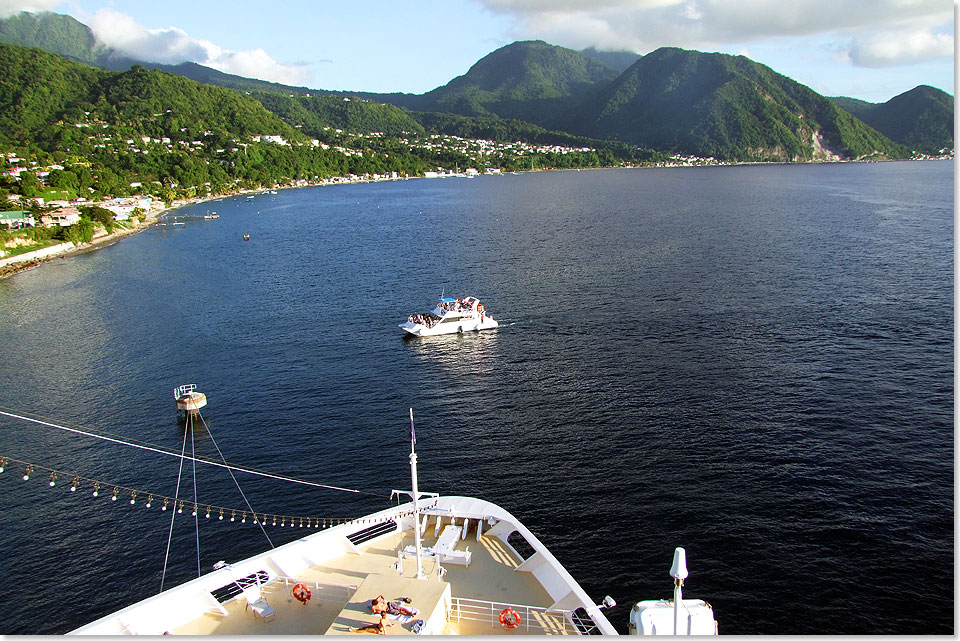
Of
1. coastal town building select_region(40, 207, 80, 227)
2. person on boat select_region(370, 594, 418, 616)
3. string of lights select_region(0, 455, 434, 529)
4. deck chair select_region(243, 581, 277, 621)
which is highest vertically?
coastal town building select_region(40, 207, 80, 227)

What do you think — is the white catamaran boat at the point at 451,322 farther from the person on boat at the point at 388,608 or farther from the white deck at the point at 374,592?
the person on boat at the point at 388,608

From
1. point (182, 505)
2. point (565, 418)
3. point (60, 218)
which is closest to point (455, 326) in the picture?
point (565, 418)

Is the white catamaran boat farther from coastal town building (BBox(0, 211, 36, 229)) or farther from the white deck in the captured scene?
coastal town building (BBox(0, 211, 36, 229))

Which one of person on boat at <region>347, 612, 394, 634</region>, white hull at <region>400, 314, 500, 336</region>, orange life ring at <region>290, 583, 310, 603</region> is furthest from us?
white hull at <region>400, 314, 500, 336</region>

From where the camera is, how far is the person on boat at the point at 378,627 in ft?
52.7

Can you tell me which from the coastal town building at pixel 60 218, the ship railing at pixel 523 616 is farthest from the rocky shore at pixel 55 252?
the ship railing at pixel 523 616

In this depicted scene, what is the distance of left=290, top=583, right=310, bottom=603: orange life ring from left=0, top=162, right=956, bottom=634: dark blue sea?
439 inches

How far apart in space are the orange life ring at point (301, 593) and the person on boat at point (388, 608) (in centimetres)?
396

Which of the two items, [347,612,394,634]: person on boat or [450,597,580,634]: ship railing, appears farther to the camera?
[450,597,580,634]: ship railing

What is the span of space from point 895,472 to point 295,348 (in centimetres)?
4650

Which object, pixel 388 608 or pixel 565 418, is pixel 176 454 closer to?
pixel 565 418

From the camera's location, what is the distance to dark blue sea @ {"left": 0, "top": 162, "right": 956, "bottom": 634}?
91.0 ft

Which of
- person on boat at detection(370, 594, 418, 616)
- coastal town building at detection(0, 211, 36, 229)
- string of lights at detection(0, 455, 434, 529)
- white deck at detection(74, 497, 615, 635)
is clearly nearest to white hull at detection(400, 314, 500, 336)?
string of lights at detection(0, 455, 434, 529)

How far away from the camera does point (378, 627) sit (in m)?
16.2
